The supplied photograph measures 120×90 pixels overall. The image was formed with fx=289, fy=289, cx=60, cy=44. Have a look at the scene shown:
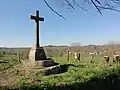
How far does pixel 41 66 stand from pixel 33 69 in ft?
2.32

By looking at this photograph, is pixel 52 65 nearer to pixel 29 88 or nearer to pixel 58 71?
pixel 58 71

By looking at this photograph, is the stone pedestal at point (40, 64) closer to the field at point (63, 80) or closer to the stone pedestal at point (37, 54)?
the stone pedestal at point (37, 54)

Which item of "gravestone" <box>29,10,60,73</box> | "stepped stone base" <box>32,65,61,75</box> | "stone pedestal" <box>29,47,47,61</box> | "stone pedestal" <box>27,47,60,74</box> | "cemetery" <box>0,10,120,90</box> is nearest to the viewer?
"cemetery" <box>0,10,120,90</box>

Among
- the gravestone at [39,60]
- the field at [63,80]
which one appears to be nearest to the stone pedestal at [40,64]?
the gravestone at [39,60]

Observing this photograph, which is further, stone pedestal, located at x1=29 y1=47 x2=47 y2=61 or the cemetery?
stone pedestal, located at x1=29 y1=47 x2=47 y2=61

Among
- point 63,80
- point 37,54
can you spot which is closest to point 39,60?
point 37,54

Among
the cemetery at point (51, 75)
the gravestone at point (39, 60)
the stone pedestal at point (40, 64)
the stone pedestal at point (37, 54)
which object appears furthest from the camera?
the stone pedestal at point (37, 54)

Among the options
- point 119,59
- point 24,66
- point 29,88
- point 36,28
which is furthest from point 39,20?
point 29,88

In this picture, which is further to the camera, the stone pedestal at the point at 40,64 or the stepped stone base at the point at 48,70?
the stone pedestal at the point at 40,64

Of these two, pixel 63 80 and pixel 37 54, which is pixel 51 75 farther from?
pixel 63 80

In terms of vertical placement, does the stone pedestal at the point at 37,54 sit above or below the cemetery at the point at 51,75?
above

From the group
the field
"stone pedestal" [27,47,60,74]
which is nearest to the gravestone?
"stone pedestal" [27,47,60,74]

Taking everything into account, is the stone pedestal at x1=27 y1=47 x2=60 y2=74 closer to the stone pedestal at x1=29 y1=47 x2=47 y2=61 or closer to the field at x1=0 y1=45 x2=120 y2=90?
the stone pedestal at x1=29 y1=47 x2=47 y2=61

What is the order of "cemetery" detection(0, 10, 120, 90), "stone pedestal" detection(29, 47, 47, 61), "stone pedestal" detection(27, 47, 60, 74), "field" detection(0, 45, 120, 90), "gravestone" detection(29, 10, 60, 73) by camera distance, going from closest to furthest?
"field" detection(0, 45, 120, 90) < "cemetery" detection(0, 10, 120, 90) < "stone pedestal" detection(27, 47, 60, 74) < "gravestone" detection(29, 10, 60, 73) < "stone pedestal" detection(29, 47, 47, 61)
